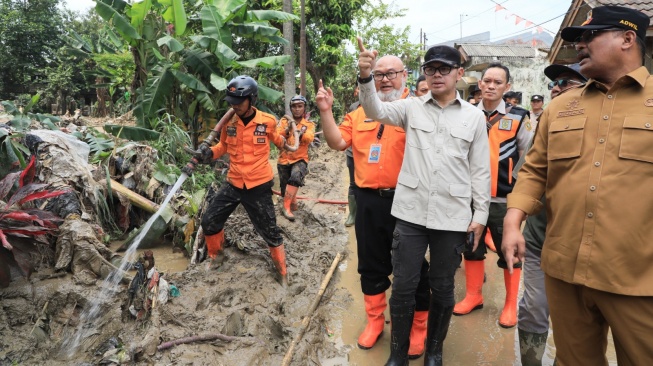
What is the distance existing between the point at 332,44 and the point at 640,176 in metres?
15.5

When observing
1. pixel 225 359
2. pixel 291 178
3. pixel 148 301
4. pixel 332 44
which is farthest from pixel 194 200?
pixel 332 44

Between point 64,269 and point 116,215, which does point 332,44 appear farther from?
point 64,269

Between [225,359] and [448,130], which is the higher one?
[448,130]

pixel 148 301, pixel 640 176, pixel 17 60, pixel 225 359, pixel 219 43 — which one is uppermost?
pixel 17 60

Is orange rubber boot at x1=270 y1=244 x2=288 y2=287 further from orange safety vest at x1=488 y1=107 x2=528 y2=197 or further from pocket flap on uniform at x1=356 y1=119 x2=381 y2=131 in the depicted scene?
orange safety vest at x1=488 y1=107 x2=528 y2=197


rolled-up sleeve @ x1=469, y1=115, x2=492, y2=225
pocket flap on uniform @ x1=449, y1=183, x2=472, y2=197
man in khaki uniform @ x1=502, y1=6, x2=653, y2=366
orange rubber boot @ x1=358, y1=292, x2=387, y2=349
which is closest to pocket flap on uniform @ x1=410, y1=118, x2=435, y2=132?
rolled-up sleeve @ x1=469, y1=115, x2=492, y2=225

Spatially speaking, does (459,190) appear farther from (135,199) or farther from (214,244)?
(135,199)

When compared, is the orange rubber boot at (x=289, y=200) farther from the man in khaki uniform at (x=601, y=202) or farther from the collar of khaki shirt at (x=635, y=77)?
the collar of khaki shirt at (x=635, y=77)

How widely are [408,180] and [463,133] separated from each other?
0.46 meters

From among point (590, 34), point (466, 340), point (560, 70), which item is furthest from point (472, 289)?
point (590, 34)

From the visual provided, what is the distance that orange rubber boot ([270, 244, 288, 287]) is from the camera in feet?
14.4

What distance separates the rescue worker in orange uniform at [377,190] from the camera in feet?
9.93

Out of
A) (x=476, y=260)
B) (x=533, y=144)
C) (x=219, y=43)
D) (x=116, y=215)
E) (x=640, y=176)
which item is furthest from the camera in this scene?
(x=219, y=43)

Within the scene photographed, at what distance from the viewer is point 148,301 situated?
338cm
